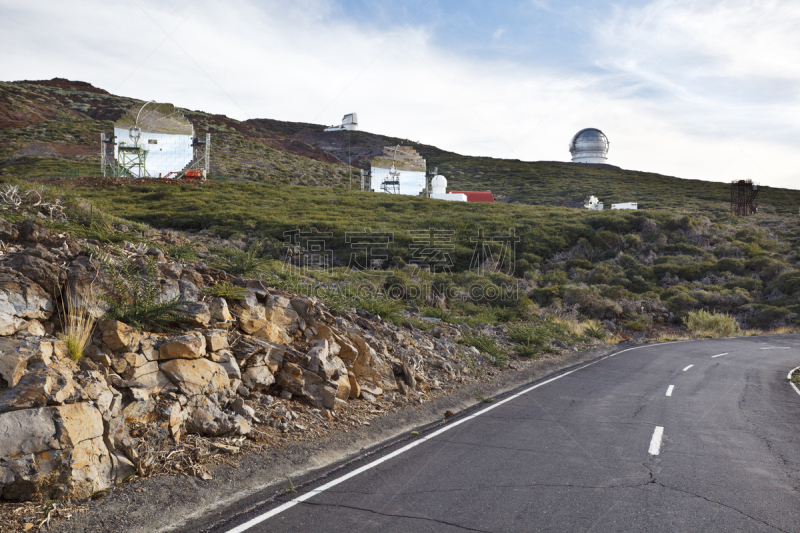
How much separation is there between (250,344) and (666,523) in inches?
223

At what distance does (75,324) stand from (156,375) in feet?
3.54

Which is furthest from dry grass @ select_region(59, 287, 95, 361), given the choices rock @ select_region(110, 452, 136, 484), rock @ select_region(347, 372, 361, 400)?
rock @ select_region(347, 372, 361, 400)

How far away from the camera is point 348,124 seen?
117875 millimetres

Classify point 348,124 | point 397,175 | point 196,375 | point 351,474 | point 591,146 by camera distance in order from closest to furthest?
1. point 351,474
2. point 196,375
3. point 397,175
4. point 591,146
5. point 348,124

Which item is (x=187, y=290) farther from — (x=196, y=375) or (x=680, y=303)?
(x=680, y=303)

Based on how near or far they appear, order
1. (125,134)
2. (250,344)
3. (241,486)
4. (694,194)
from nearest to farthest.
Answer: (241,486) < (250,344) < (125,134) < (694,194)

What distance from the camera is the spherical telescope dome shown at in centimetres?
10362

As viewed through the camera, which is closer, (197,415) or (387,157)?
(197,415)

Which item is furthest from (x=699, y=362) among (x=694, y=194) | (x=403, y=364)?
(x=694, y=194)

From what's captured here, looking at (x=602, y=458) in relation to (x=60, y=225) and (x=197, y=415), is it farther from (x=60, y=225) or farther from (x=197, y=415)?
(x=60, y=225)

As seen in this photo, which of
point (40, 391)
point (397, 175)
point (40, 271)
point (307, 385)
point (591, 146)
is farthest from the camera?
point (591, 146)

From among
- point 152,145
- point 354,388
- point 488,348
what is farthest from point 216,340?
point 152,145

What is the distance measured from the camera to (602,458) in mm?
6590

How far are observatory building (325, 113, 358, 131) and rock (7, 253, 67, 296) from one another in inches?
4514
